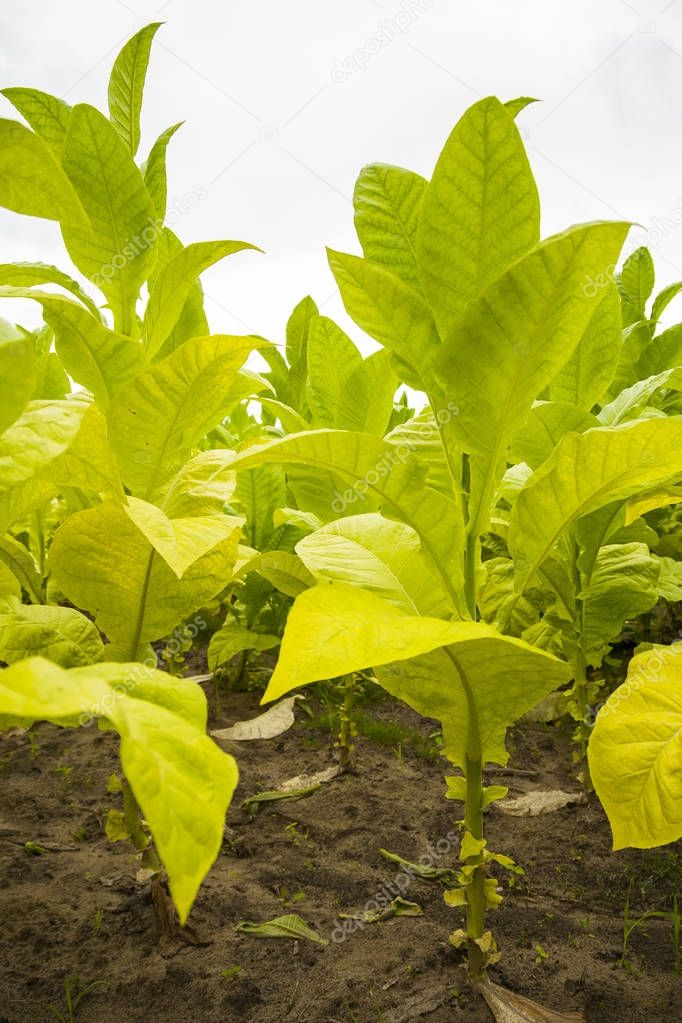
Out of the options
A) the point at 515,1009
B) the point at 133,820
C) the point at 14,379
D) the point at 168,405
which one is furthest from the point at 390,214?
the point at 515,1009

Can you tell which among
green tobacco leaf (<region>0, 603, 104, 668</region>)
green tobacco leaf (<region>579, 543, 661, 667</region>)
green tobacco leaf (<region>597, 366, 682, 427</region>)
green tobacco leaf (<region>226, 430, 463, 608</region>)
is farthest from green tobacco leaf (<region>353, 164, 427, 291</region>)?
green tobacco leaf (<region>579, 543, 661, 667</region>)

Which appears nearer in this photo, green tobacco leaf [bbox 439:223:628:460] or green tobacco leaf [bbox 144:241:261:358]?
green tobacco leaf [bbox 439:223:628:460]

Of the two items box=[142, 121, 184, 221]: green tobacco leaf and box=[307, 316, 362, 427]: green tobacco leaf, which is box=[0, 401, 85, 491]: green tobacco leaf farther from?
box=[307, 316, 362, 427]: green tobacco leaf

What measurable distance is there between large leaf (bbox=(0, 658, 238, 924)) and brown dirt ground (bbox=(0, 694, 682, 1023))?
0.82 meters

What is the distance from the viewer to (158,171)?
158 cm

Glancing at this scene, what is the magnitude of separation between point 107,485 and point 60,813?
123 centimetres

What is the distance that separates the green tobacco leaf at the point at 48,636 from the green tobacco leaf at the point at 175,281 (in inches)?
20.9

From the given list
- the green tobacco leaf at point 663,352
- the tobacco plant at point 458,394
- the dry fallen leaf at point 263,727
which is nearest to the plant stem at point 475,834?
the tobacco plant at point 458,394

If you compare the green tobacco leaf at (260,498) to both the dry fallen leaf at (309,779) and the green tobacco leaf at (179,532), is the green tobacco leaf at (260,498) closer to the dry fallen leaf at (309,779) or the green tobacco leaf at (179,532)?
the dry fallen leaf at (309,779)

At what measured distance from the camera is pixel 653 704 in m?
1.17

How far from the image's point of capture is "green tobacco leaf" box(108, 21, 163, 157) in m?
1.48

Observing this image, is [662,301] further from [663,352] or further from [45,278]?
[45,278]

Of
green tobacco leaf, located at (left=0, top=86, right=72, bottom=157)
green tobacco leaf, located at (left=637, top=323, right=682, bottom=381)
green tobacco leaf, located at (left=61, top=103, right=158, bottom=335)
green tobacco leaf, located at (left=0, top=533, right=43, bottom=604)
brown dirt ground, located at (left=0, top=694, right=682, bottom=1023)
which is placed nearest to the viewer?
brown dirt ground, located at (left=0, top=694, right=682, bottom=1023)

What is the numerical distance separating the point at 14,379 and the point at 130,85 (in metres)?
1.01
